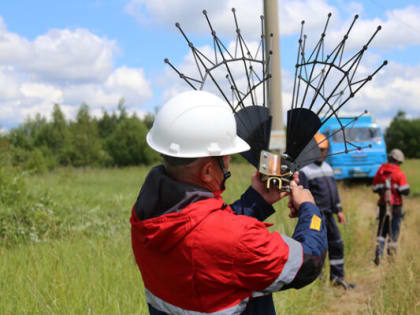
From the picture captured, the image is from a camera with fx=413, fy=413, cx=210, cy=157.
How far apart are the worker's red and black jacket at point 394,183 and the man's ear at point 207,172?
6021 millimetres

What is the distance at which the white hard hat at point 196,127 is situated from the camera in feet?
5.32

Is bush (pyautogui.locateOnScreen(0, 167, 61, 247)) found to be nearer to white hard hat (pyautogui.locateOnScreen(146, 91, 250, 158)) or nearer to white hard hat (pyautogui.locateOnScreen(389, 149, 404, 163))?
white hard hat (pyautogui.locateOnScreen(146, 91, 250, 158))

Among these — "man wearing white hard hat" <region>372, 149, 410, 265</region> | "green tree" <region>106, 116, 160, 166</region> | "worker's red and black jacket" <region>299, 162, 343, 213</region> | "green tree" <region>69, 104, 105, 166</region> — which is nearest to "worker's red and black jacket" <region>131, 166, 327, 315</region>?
"worker's red and black jacket" <region>299, 162, 343, 213</region>

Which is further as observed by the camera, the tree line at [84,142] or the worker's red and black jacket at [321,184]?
the tree line at [84,142]

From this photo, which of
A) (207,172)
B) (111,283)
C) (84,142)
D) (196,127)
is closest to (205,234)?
(207,172)

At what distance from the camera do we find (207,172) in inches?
63.6

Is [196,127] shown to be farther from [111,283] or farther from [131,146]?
[131,146]

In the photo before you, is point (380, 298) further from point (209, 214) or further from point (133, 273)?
point (209, 214)

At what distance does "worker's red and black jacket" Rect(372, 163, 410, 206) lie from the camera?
22.6ft

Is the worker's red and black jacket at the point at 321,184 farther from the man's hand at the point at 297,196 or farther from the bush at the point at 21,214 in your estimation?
the man's hand at the point at 297,196

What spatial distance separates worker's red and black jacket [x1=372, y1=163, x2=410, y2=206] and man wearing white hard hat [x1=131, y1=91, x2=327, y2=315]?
229 inches

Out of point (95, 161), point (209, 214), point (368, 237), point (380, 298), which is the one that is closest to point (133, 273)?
point (380, 298)

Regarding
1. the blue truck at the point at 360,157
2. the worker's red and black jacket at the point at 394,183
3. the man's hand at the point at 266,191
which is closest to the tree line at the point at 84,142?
the blue truck at the point at 360,157

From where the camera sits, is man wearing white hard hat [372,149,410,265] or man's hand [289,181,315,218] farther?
man wearing white hard hat [372,149,410,265]
